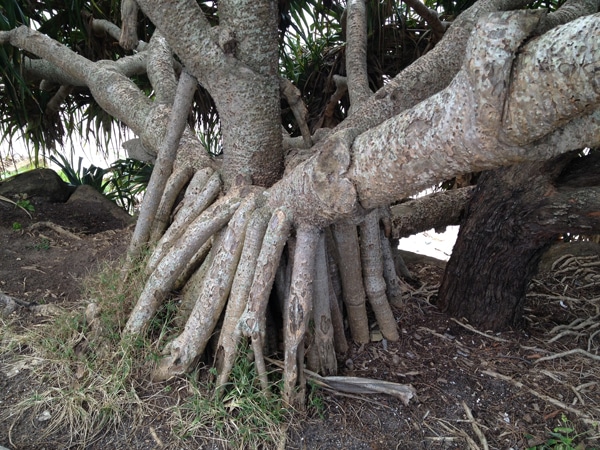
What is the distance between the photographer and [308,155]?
2.36 m

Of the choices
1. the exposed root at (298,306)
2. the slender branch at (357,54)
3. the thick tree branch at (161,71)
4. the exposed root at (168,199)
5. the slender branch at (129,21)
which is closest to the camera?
the exposed root at (298,306)

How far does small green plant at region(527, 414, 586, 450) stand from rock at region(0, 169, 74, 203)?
4.26m

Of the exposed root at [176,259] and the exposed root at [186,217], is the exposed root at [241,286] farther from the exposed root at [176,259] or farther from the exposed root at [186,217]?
the exposed root at [186,217]

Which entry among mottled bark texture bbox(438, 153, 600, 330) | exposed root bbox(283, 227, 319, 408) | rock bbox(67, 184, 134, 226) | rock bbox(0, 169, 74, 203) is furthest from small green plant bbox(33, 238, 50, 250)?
mottled bark texture bbox(438, 153, 600, 330)

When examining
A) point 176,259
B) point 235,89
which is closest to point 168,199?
point 176,259

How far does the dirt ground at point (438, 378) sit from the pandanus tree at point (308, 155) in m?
0.19

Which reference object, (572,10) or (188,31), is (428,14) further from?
(188,31)

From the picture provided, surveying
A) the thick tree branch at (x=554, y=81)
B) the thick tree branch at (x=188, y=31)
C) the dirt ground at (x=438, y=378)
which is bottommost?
the dirt ground at (x=438, y=378)

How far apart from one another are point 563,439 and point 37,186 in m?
4.42

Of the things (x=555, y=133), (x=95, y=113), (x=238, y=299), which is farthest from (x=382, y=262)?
(x=95, y=113)

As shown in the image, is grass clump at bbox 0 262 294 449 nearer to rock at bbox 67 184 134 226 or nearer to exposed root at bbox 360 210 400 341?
exposed root at bbox 360 210 400 341

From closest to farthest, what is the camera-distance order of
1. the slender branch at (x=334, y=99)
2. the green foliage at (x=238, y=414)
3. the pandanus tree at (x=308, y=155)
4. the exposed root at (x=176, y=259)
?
the pandanus tree at (x=308, y=155)
the green foliage at (x=238, y=414)
the exposed root at (x=176, y=259)
the slender branch at (x=334, y=99)

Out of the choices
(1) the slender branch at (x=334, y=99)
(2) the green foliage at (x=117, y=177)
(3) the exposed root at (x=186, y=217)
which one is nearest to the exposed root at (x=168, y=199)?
(3) the exposed root at (x=186, y=217)

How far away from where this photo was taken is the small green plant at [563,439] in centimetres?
194
